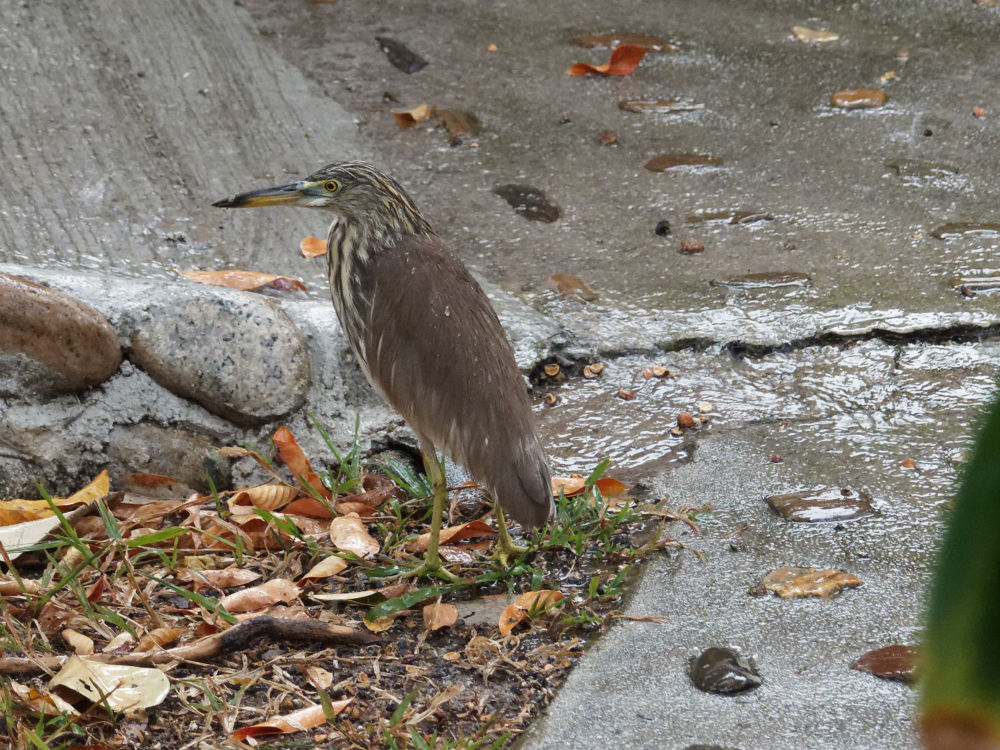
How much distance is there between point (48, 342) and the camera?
10.6 feet

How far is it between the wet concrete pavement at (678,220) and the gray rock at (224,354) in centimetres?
87

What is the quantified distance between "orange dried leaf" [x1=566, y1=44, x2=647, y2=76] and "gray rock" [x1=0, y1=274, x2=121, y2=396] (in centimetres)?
362

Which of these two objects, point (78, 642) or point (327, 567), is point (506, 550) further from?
point (78, 642)

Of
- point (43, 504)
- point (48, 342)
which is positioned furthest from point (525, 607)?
point (48, 342)

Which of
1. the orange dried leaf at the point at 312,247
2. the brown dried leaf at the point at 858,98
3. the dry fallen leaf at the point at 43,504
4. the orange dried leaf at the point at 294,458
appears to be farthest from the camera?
the brown dried leaf at the point at 858,98

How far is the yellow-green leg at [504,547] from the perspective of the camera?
3.12 m

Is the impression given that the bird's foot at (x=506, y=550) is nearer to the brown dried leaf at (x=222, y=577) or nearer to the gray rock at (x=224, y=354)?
the brown dried leaf at (x=222, y=577)

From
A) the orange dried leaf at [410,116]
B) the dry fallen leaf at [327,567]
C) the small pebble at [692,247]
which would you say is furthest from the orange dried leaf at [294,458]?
the orange dried leaf at [410,116]

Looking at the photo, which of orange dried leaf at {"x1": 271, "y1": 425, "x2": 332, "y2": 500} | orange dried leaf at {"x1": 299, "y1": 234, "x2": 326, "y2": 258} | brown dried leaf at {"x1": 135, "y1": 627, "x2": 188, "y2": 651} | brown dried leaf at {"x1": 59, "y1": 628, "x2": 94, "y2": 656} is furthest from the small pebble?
brown dried leaf at {"x1": 59, "y1": 628, "x2": 94, "y2": 656}

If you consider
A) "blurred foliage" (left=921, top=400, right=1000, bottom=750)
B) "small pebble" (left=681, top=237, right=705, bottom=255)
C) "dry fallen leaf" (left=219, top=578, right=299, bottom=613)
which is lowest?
"dry fallen leaf" (left=219, top=578, right=299, bottom=613)

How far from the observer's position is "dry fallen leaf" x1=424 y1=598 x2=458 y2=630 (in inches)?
112

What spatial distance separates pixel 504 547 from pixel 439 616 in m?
0.37

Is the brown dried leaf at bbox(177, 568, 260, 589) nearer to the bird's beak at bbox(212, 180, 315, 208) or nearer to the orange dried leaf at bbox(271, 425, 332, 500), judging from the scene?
the orange dried leaf at bbox(271, 425, 332, 500)

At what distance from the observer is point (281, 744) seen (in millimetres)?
2377
